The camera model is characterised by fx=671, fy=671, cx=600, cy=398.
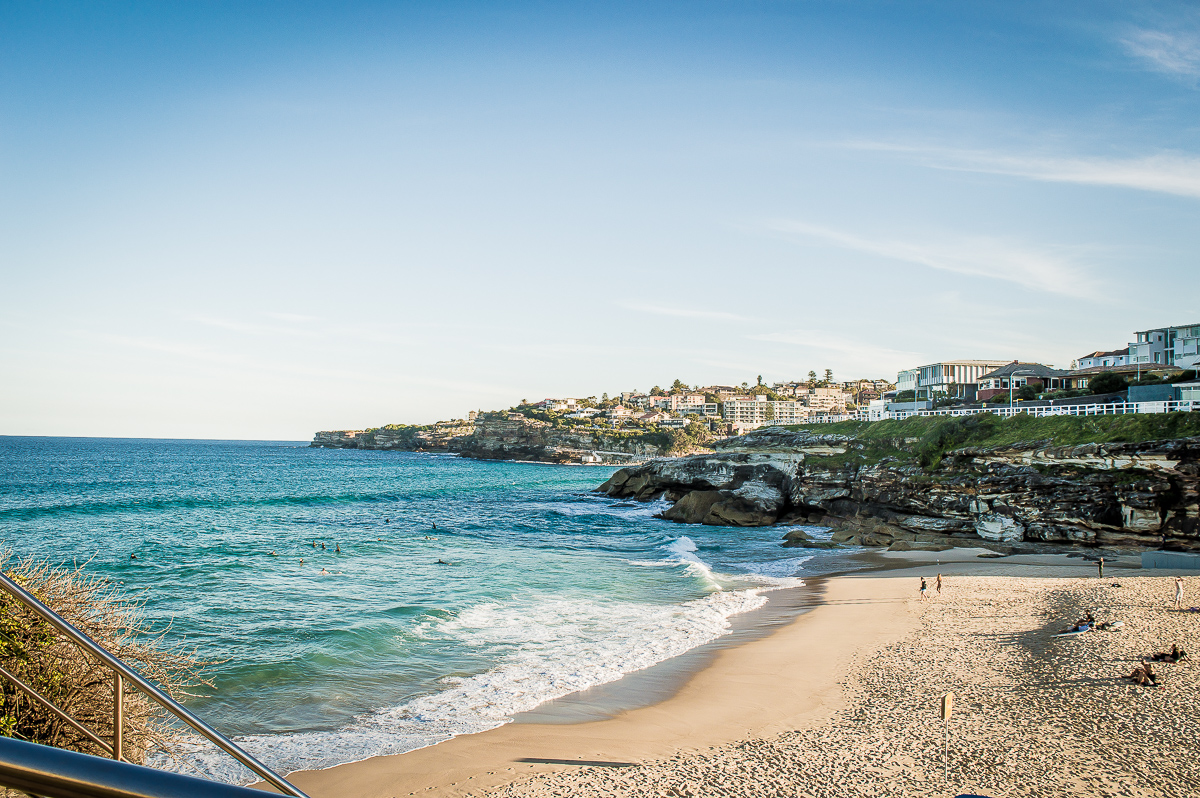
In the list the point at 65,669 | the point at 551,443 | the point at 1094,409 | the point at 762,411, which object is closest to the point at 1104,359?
the point at 1094,409

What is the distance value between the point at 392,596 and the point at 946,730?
17.2 m

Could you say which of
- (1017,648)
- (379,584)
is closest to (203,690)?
(379,584)

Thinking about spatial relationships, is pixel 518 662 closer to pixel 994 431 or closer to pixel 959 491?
pixel 959 491

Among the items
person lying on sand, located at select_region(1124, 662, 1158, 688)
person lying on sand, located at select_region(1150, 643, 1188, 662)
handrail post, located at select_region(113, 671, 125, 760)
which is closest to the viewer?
handrail post, located at select_region(113, 671, 125, 760)

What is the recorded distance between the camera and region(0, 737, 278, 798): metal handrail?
1268 mm

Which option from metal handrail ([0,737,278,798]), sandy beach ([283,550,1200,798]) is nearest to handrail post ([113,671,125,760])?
metal handrail ([0,737,278,798])

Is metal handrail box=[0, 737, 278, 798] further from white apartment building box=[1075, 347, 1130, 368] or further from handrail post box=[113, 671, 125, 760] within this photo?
white apartment building box=[1075, 347, 1130, 368]

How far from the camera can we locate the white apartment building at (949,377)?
72625 mm

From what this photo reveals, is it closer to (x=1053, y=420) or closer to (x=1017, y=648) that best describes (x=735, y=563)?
(x=1017, y=648)

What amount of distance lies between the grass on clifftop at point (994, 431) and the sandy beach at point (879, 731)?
1786 centimetres

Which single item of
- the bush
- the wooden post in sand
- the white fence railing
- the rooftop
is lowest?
the wooden post in sand

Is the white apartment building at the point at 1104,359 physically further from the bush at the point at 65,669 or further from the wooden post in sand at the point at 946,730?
the bush at the point at 65,669

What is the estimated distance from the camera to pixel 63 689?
25.5 feet

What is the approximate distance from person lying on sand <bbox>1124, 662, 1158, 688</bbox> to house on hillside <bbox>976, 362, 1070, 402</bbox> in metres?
50.1
